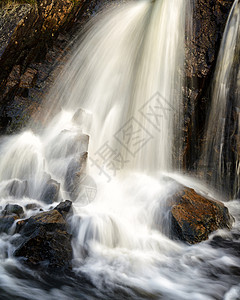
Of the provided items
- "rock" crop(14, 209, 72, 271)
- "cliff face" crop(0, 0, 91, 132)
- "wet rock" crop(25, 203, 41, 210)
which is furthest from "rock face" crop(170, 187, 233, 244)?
"cliff face" crop(0, 0, 91, 132)

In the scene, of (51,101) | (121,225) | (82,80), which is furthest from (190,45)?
(121,225)

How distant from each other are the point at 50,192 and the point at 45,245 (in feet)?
7.58

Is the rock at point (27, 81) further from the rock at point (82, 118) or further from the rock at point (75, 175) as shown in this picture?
the rock at point (75, 175)

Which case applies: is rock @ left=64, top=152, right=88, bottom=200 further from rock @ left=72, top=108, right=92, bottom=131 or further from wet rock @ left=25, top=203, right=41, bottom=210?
rock @ left=72, top=108, right=92, bottom=131

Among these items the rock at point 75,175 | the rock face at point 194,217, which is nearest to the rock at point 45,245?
the rock at point 75,175

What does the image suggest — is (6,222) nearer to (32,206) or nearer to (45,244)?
(32,206)

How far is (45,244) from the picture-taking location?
15.8 feet

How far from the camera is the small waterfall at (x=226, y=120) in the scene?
9.97m

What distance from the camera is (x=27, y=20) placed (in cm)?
948

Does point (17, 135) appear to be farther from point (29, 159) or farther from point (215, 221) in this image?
point (215, 221)

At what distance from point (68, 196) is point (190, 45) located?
284 inches

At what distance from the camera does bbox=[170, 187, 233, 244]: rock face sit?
21.1 ft

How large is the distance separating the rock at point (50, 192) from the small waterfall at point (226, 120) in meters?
5.54

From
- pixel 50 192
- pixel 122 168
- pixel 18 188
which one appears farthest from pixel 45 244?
pixel 122 168
